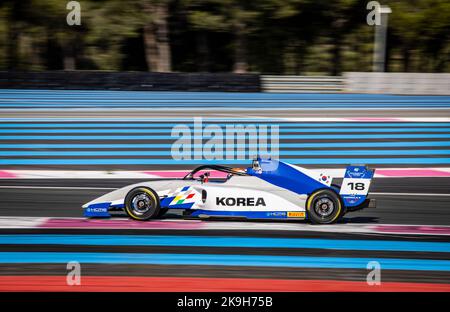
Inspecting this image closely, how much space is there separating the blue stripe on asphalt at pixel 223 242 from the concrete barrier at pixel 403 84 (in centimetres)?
1473

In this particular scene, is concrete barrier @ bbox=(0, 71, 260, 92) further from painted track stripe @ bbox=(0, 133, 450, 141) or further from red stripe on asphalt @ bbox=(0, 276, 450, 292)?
red stripe on asphalt @ bbox=(0, 276, 450, 292)

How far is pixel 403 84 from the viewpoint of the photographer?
21.0 meters

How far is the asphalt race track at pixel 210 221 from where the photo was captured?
5.88 metres

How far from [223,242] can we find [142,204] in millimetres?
1169

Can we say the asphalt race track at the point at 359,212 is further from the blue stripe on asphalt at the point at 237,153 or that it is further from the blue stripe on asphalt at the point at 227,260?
the blue stripe on asphalt at the point at 237,153

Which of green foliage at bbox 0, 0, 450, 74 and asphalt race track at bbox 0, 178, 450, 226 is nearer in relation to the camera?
asphalt race track at bbox 0, 178, 450, 226

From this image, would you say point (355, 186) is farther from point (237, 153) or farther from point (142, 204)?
point (237, 153)

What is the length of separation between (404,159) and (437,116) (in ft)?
15.4

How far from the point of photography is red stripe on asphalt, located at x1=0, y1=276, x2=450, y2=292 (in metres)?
5.55

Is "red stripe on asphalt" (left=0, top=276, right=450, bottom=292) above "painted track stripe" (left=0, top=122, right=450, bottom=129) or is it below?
below

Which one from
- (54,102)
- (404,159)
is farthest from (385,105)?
(54,102)

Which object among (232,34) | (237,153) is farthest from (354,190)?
(232,34)

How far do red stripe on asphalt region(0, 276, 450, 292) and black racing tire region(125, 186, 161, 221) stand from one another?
5.42 ft

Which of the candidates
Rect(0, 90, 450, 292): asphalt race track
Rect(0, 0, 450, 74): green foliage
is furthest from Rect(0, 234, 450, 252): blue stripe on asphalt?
Rect(0, 0, 450, 74): green foliage
